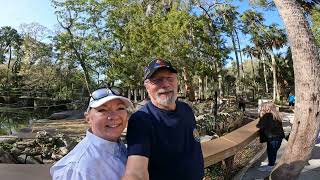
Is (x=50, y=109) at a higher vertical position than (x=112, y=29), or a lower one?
lower

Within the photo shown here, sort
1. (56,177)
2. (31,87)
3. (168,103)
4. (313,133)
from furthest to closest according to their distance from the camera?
(31,87) < (313,133) < (168,103) < (56,177)

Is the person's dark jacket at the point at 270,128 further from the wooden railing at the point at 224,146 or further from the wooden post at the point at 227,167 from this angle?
the wooden post at the point at 227,167

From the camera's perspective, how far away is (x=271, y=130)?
7.27 m

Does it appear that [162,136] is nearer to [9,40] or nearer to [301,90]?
[301,90]

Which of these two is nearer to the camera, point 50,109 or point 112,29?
point 112,29

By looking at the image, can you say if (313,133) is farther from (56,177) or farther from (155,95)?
(56,177)

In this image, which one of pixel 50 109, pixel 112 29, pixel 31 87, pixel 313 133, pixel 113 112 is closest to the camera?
pixel 113 112

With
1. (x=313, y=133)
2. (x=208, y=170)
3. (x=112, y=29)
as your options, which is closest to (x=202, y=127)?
(x=208, y=170)

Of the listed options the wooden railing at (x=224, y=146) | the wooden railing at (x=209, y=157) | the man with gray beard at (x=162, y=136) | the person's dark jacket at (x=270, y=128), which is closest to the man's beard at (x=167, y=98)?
the man with gray beard at (x=162, y=136)

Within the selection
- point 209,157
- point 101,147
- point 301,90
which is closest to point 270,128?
point 301,90

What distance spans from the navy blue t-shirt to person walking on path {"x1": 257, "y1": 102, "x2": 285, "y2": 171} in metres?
4.76

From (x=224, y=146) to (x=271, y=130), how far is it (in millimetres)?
2164

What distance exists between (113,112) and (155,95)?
0.35 meters

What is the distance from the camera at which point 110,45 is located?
3453 centimetres
